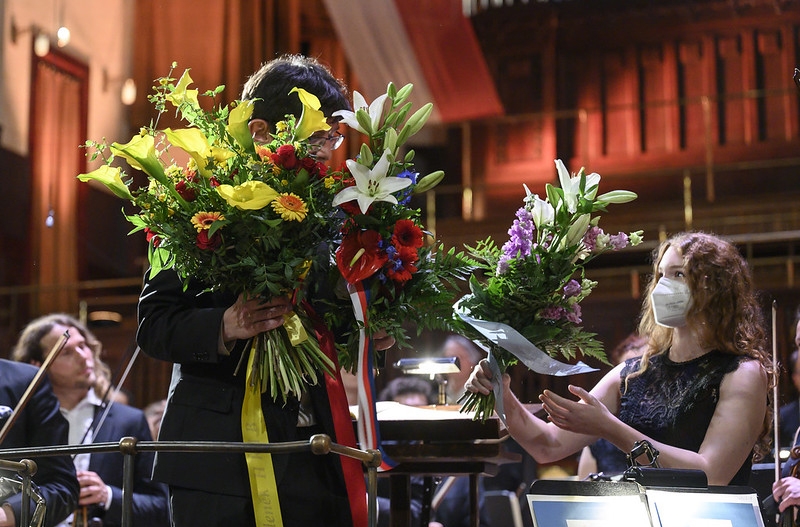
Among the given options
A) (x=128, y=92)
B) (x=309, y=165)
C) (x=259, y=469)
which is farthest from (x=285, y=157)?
(x=128, y=92)

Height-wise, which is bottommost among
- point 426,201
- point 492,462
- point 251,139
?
point 492,462

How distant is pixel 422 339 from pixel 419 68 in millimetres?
2749

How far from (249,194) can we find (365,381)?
1.42 feet

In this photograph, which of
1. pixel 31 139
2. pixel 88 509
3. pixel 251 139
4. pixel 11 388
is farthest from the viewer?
pixel 31 139

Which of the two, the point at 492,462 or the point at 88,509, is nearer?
the point at 492,462

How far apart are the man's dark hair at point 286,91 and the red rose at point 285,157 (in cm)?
22

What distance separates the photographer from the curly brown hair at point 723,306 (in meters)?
2.68

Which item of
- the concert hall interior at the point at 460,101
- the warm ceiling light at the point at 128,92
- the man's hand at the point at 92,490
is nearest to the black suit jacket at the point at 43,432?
the man's hand at the point at 92,490

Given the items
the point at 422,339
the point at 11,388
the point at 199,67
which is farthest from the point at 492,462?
the point at 199,67

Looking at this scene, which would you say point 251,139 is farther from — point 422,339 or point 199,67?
point 199,67

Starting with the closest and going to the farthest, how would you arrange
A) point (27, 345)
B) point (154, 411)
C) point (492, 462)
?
point (492, 462), point (27, 345), point (154, 411)

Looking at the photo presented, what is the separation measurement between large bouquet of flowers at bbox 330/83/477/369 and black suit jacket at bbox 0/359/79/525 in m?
1.39

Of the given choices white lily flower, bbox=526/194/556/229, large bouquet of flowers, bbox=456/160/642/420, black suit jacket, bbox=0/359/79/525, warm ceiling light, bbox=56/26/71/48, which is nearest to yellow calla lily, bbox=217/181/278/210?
large bouquet of flowers, bbox=456/160/642/420

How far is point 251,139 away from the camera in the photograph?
201 cm
